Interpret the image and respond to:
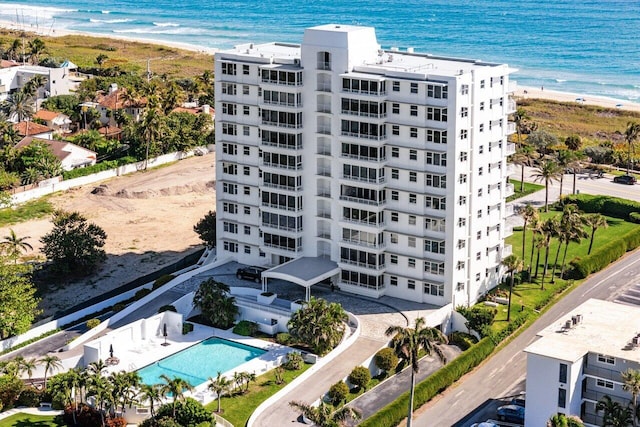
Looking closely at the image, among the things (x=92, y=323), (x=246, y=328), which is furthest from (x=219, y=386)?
(x=92, y=323)

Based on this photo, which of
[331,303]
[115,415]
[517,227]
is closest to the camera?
[115,415]

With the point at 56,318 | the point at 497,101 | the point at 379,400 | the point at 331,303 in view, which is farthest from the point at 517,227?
the point at 56,318

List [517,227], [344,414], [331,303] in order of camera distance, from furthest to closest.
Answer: [517,227]
[331,303]
[344,414]

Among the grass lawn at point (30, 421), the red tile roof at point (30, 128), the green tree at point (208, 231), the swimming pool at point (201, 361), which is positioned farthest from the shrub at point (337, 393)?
the red tile roof at point (30, 128)

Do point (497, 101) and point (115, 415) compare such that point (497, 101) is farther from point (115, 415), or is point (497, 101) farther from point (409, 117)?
point (115, 415)

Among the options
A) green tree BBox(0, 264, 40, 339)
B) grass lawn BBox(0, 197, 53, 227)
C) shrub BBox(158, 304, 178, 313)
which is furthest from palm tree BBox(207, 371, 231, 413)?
grass lawn BBox(0, 197, 53, 227)

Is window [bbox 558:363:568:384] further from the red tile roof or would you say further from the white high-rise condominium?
the red tile roof

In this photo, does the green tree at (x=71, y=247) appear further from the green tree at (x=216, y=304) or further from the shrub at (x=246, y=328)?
the shrub at (x=246, y=328)
